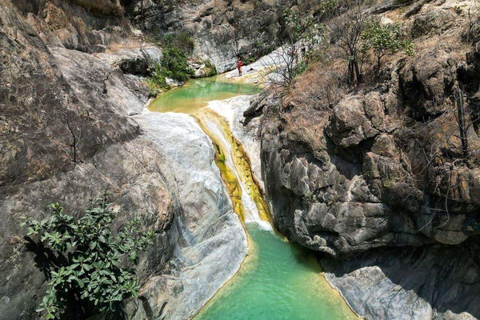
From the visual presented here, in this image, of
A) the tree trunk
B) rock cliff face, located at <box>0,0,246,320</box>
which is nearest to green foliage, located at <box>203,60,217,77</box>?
rock cliff face, located at <box>0,0,246,320</box>

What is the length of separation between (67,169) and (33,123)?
136 cm

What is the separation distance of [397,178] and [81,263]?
749 cm

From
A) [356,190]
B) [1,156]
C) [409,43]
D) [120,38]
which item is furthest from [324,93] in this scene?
[120,38]

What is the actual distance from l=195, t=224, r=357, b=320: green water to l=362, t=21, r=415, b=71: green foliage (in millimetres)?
6764

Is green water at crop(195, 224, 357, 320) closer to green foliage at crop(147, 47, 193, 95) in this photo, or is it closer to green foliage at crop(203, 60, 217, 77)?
green foliage at crop(147, 47, 193, 95)

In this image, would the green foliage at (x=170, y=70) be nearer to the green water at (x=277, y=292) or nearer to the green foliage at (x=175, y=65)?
the green foliage at (x=175, y=65)

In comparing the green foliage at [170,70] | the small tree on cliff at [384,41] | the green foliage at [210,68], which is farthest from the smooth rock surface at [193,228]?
the green foliage at [210,68]

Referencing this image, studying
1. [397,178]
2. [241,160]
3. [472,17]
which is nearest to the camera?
[397,178]

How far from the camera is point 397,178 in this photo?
Result: 8039 mm

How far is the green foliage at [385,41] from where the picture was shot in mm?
9852

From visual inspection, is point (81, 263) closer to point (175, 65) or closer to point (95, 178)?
point (95, 178)

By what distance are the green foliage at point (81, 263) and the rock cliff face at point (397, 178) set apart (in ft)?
18.8

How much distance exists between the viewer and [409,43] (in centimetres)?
957

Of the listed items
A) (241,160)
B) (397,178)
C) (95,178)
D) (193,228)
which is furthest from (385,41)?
(95,178)
